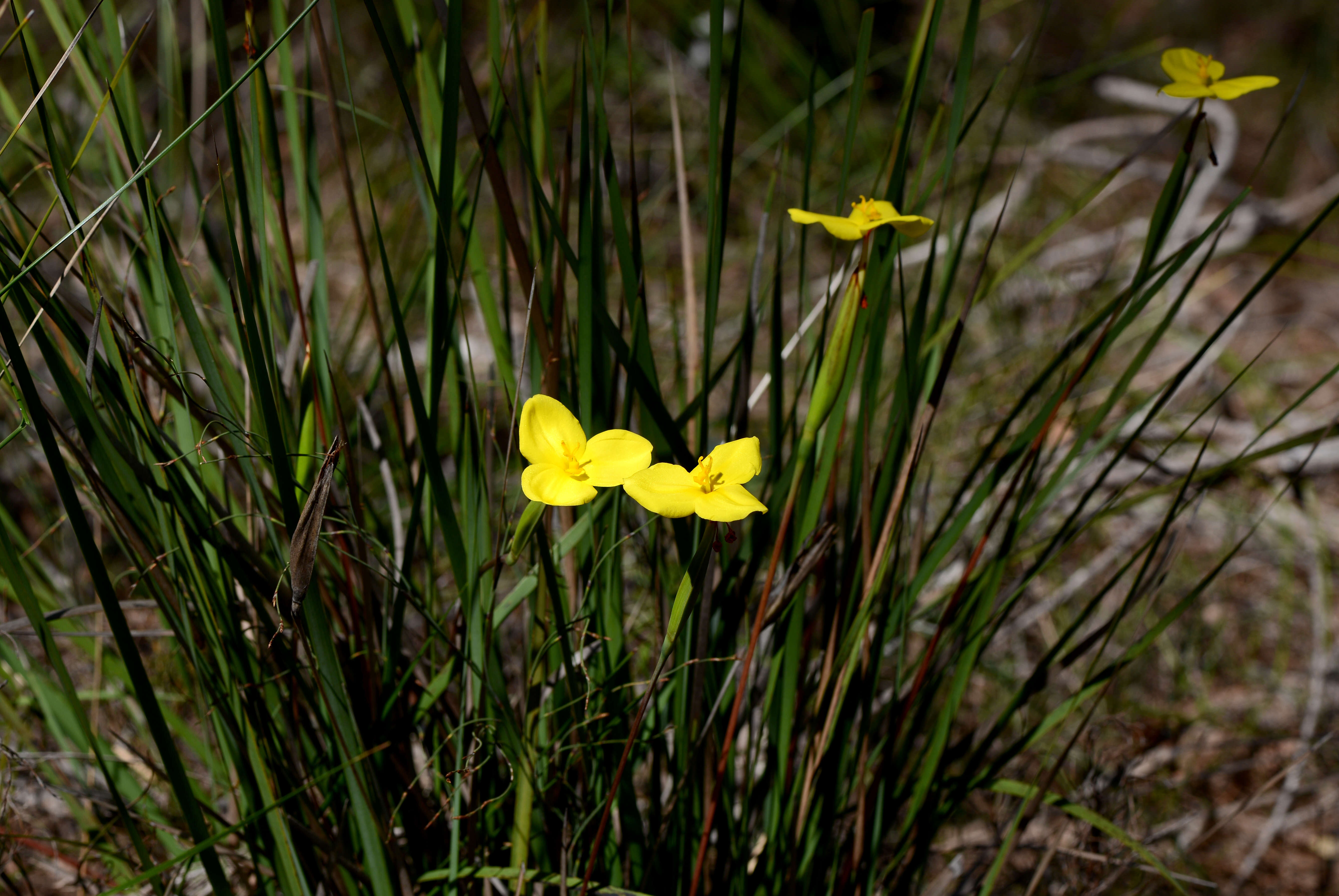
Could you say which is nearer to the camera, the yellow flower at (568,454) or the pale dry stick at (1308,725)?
the yellow flower at (568,454)

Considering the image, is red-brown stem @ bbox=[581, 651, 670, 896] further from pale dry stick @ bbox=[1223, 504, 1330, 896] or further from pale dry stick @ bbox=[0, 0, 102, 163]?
pale dry stick @ bbox=[1223, 504, 1330, 896]

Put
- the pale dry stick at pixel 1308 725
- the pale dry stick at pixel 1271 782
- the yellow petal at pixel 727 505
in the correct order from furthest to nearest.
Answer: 1. the pale dry stick at pixel 1308 725
2. the pale dry stick at pixel 1271 782
3. the yellow petal at pixel 727 505

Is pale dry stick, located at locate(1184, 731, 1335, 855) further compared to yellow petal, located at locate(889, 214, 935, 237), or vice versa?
pale dry stick, located at locate(1184, 731, 1335, 855)

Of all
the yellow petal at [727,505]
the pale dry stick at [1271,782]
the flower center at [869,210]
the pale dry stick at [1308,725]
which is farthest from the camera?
the pale dry stick at [1308,725]

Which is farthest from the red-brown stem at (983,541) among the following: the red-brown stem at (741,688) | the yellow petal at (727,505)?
the yellow petal at (727,505)

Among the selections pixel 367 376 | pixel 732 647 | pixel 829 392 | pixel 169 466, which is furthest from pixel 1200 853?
pixel 367 376

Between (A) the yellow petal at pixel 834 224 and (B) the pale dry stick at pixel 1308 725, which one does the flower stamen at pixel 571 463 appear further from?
(B) the pale dry stick at pixel 1308 725

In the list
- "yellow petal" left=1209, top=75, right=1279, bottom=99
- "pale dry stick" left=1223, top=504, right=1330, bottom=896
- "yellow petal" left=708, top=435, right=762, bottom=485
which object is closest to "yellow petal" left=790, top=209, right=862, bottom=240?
"yellow petal" left=708, top=435, right=762, bottom=485
